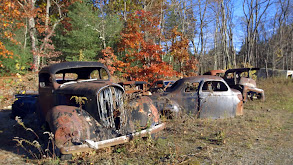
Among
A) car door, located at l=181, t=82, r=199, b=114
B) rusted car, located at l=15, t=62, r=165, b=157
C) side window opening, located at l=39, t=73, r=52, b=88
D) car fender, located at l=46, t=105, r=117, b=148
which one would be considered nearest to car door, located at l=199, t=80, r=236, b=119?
car door, located at l=181, t=82, r=199, b=114

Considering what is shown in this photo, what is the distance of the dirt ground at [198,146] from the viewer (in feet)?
12.0

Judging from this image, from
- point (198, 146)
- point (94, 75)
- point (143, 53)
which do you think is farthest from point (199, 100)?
point (143, 53)

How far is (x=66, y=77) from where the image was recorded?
6.12 metres

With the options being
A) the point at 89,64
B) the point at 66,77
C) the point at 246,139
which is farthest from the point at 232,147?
the point at 66,77

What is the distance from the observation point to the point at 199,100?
6.19 m

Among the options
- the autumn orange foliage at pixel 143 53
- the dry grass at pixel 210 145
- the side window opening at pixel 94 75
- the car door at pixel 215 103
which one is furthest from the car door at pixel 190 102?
the autumn orange foliage at pixel 143 53

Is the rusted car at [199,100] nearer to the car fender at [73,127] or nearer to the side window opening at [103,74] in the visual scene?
the side window opening at [103,74]

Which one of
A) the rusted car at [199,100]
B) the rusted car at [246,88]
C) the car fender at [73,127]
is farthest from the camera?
the rusted car at [246,88]

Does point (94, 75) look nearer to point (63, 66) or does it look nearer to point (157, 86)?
point (63, 66)

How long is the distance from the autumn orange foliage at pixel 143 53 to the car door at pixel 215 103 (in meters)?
5.48

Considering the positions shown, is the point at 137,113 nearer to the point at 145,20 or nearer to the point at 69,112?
the point at 69,112

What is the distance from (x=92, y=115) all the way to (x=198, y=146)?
7.47 feet

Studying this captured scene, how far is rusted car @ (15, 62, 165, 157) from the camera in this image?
11.1 feet

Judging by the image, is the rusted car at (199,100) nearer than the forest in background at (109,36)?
Yes
